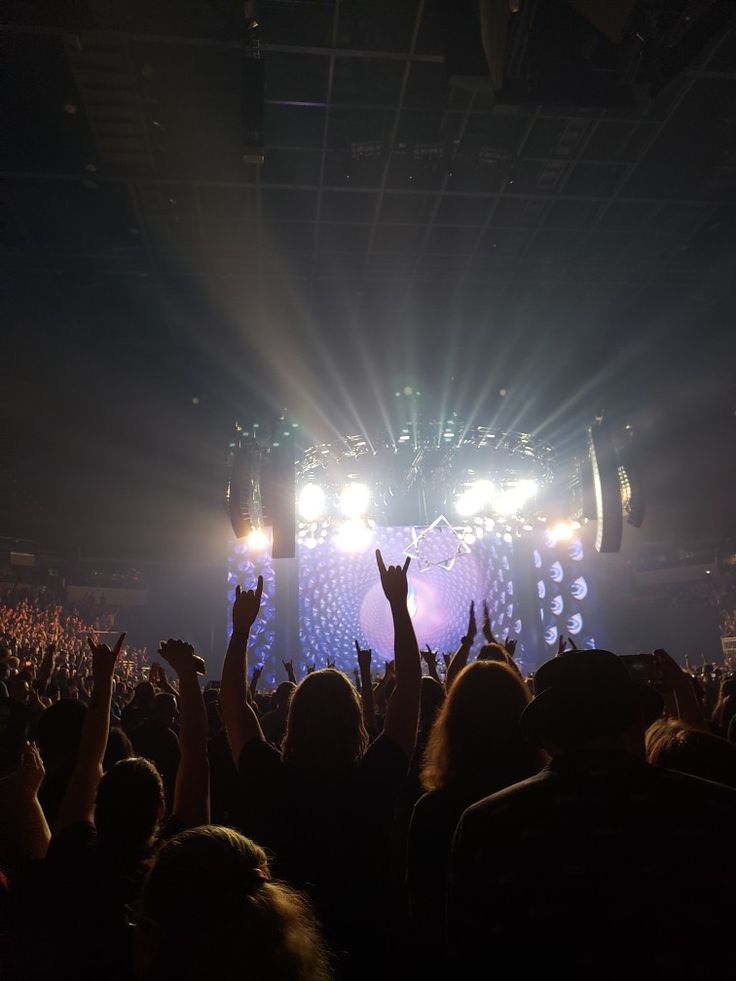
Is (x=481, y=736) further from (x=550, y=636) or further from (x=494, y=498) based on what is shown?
(x=550, y=636)

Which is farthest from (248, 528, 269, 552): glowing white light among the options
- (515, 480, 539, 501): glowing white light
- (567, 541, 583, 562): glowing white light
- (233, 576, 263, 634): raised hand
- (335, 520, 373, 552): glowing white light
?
(233, 576, 263, 634): raised hand

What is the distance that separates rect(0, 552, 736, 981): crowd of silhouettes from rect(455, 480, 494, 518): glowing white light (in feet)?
48.3

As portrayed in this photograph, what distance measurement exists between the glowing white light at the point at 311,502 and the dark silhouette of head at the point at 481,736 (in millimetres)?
15250

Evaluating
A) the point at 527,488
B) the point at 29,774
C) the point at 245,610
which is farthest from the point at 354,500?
the point at 29,774

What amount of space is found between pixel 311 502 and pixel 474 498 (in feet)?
14.6

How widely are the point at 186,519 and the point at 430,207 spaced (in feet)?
42.7

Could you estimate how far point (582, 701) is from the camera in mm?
1427

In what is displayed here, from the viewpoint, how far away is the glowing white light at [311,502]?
56.4ft

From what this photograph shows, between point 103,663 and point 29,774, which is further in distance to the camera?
point 103,663

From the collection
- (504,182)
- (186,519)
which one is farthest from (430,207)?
(186,519)

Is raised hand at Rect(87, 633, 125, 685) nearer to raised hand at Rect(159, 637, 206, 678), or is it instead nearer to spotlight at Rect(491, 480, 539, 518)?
raised hand at Rect(159, 637, 206, 678)

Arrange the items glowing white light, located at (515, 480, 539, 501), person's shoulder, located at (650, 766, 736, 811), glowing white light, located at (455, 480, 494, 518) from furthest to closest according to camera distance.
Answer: glowing white light, located at (515, 480, 539, 501)
glowing white light, located at (455, 480, 494, 518)
person's shoulder, located at (650, 766, 736, 811)

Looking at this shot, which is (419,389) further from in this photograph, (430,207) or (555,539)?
(555,539)

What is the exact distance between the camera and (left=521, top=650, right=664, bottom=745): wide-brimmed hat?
4.62ft
